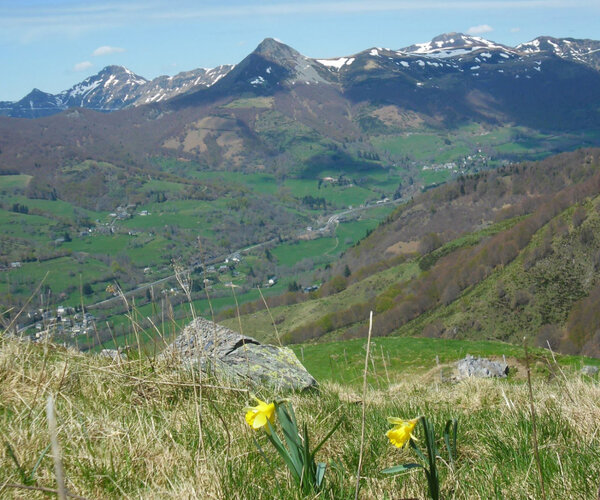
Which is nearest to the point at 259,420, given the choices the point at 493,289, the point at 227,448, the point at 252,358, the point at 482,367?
the point at 227,448

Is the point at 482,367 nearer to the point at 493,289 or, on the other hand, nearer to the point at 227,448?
the point at 227,448

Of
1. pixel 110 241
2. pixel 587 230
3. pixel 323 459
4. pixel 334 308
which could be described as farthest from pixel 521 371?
pixel 110 241

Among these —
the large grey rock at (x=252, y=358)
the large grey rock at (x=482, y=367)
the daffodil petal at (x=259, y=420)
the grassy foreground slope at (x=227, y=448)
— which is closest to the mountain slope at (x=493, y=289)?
the large grey rock at (x=482, y=367)

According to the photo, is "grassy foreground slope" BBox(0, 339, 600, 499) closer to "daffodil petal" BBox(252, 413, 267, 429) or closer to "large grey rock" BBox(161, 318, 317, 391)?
"daffodil petal" BBox(252, 413, 267, 429)

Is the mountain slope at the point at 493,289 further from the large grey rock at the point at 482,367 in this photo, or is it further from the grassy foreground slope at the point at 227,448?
the grassy foreground slope at the point at 227,448

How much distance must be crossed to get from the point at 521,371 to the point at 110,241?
583ft

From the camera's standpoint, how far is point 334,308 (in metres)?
100

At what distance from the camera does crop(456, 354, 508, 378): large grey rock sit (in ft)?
66.5

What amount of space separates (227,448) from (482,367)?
1989cm

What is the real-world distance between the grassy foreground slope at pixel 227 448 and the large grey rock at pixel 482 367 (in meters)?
16.6

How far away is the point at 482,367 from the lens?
20.9 metres

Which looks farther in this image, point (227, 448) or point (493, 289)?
point (493, 289)

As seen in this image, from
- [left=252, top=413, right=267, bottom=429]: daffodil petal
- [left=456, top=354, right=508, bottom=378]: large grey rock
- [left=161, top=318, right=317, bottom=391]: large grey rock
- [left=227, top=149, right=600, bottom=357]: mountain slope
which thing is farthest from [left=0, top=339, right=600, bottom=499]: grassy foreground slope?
[left=227, top=149, right=600, bottom=357]: mountain slope

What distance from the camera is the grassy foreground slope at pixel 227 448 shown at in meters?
2.43
